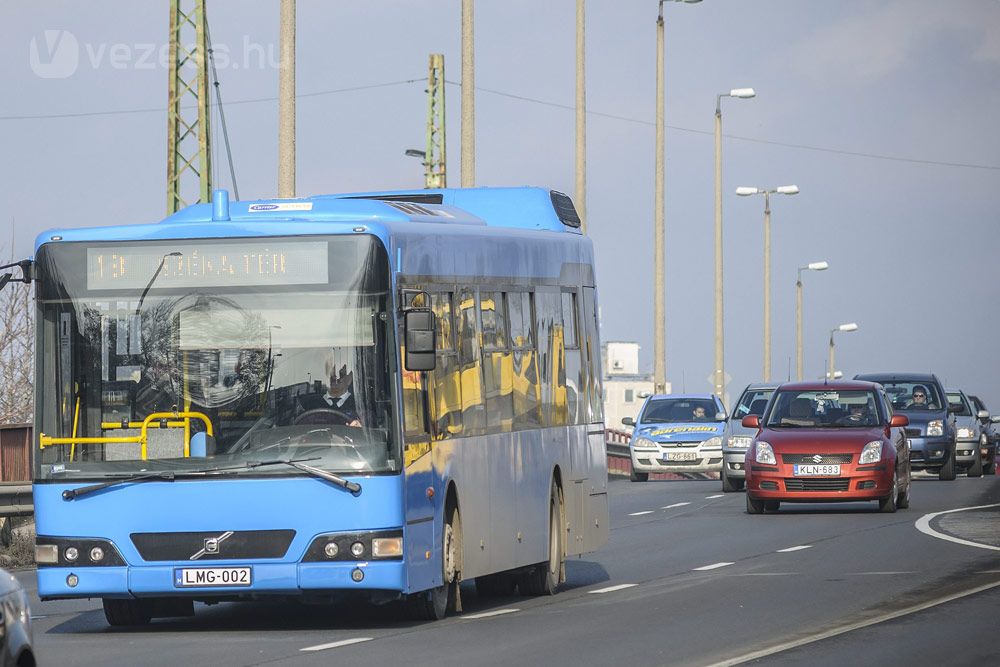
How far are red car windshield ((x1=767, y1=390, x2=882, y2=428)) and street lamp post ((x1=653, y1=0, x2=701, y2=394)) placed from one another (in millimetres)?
21252

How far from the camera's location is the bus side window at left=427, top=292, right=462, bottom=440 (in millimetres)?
14875

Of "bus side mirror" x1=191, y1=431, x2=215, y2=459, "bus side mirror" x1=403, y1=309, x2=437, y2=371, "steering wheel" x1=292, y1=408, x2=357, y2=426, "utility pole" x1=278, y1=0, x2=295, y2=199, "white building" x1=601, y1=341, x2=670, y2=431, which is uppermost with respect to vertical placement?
Answer: "utility pole" x1=278, y1=0, x2=295, y2=199

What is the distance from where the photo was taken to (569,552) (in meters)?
18.0

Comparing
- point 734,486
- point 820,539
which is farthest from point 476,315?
point 734,486

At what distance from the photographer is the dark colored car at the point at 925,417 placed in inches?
1553

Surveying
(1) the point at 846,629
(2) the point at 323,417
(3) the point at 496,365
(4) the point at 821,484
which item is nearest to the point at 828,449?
(4) the point at 821,484

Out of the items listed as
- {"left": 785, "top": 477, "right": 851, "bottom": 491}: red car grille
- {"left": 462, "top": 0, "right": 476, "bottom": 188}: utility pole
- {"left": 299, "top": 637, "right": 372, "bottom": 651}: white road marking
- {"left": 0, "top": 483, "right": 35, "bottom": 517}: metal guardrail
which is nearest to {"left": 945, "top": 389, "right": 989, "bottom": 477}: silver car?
{"left": 462, "top": 0, "right": 476, "bottom": 188}: utility pole

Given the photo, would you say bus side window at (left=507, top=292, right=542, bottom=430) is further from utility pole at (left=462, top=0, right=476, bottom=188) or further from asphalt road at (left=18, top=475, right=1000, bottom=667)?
utility pole at (left=462, top=0, right=476, bottom=188)

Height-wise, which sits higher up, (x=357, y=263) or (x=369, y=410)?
(x=357, y=263)

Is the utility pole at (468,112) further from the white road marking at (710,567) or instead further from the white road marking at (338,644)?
the white road marking at (338,644)

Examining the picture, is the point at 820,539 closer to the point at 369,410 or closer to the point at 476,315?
the point at 476,315

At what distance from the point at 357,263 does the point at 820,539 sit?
1036 cm

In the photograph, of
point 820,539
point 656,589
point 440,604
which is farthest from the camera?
point 820,539

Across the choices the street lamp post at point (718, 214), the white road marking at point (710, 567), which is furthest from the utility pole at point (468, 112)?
the street lamp post at point (718, 214)
